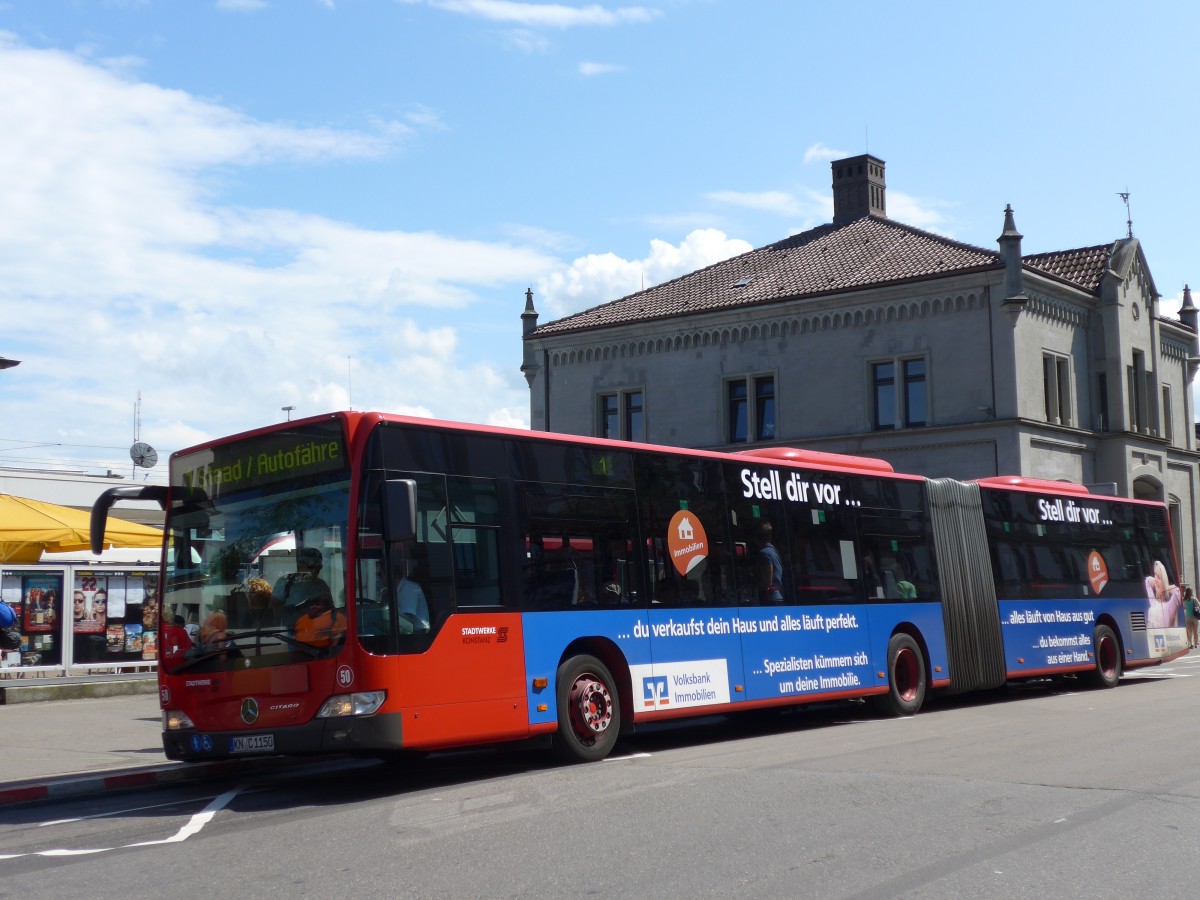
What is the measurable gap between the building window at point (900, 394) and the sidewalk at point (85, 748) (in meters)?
25.9

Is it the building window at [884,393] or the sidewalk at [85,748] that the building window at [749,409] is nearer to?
the building window at [884,393]

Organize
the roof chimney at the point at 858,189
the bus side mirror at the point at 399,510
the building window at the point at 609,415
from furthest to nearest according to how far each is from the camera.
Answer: the roof chimney at the point at 858,189, the building window at the point at 609,415, the bus side mirror at the point at 399,510

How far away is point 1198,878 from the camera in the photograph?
7230 mm

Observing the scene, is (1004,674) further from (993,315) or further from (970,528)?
(993,315)

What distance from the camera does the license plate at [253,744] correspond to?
36.6 ft

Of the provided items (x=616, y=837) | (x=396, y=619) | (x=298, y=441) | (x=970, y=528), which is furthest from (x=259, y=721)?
(x=970, y=528)

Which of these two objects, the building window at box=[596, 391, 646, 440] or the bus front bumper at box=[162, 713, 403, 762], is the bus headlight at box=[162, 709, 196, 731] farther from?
the building window at box=[596, 391, 646, 440]

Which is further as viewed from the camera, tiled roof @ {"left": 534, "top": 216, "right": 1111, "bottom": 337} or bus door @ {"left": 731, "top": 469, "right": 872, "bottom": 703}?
tiled roof @ {"left": 534, "top": 216, "right": 1111, "bottom": 337}

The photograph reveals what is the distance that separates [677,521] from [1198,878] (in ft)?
25.9

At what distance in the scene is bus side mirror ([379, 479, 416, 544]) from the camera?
Answer: 35.5ft

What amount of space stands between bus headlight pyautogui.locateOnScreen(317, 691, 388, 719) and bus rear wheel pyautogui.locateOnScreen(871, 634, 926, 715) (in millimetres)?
8777

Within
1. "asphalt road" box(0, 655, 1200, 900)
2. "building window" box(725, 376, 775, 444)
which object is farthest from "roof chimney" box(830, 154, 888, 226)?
"asphalt road" box(0, 655, 1200, 900)

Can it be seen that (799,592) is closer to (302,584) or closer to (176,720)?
(302,584)

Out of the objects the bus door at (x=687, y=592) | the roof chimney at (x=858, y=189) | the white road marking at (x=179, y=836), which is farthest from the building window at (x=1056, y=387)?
the white road marking at (x=179, y=836)
